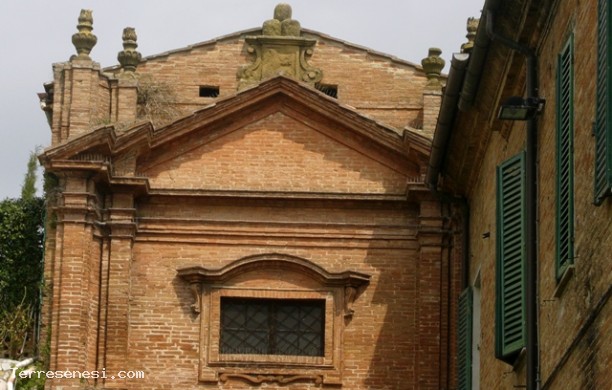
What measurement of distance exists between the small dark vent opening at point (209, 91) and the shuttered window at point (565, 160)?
496 inches

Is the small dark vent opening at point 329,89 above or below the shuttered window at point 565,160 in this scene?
above

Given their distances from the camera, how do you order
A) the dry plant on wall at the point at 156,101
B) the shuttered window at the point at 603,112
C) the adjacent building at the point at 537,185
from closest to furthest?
1. the shuttered window at the point at 603,112
2. the adjacent building at the point at 537,185
3. the dry plant on wall at the point at 156,101

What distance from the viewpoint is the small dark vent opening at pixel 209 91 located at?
27.4 m

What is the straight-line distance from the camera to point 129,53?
88.1ft

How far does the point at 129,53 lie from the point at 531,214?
11.6 metres

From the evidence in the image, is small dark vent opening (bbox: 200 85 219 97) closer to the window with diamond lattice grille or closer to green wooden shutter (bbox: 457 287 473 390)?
the window with diamond lattice grille

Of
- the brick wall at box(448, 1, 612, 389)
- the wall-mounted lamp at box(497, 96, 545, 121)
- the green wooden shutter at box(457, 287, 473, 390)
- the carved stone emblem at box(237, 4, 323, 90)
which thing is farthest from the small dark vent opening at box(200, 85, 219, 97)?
the wall-mounted lamp at box(497, 96, 545, 121)

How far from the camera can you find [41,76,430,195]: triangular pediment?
26391 millimetres

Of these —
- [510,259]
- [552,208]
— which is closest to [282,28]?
[510,259]

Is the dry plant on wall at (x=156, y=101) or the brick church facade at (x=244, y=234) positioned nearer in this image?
the brick church facade at (x=244, y=234)

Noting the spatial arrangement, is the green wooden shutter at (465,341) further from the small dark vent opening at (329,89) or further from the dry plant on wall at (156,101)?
the dry plant on wall at (156,101)

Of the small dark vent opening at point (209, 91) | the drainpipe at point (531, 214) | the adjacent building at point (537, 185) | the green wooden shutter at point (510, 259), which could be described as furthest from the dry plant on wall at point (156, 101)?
the drainpipe at point (531, 214)

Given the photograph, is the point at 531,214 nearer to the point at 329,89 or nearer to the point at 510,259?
the point at 510,259

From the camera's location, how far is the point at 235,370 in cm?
2556
